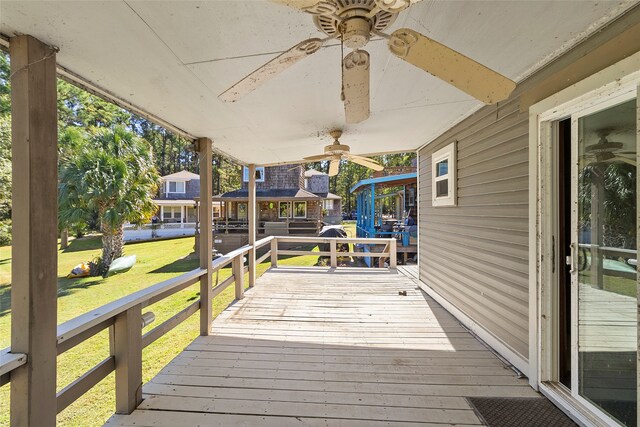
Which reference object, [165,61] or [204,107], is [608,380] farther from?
[204,107]

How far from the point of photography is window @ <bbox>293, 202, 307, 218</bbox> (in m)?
15.8

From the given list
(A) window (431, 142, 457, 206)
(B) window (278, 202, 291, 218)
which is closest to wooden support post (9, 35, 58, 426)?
(A) window (431, 142, 457, 206)

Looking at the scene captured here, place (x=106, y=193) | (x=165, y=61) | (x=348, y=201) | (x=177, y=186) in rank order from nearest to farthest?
1. (x=165, y=61)
2. (x=106, y=193)
3. (x=177, y=186)
4. (x=348, y=201)

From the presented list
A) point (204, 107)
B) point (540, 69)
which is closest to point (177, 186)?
point (204, 107)

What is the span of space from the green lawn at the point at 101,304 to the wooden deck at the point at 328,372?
87 centimetres

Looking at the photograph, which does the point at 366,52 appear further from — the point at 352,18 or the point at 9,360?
the point at 9,360

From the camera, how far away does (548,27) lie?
1.64m

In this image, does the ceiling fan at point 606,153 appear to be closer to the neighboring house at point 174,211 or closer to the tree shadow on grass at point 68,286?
the tree shadow on grass at point 68,286

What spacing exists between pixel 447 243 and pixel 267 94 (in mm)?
3076

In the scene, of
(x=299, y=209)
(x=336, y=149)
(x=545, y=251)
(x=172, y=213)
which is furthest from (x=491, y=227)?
(x=172, y=213)

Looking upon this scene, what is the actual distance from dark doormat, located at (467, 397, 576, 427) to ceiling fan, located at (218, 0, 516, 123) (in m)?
2.00

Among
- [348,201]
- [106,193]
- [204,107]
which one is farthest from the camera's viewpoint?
[348,201]

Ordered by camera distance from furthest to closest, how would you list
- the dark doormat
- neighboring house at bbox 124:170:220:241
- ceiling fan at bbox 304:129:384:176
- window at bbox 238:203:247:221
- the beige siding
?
neighboring house at bbox 124:170:220:241
window at bbox 238:203:247:221
ceiling fan at bbox 304:129:384:176
the beige siding
the dark doormat

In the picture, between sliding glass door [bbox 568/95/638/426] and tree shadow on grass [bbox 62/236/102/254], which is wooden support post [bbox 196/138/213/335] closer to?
sliding glass door [bbox 568/95/638/426]
